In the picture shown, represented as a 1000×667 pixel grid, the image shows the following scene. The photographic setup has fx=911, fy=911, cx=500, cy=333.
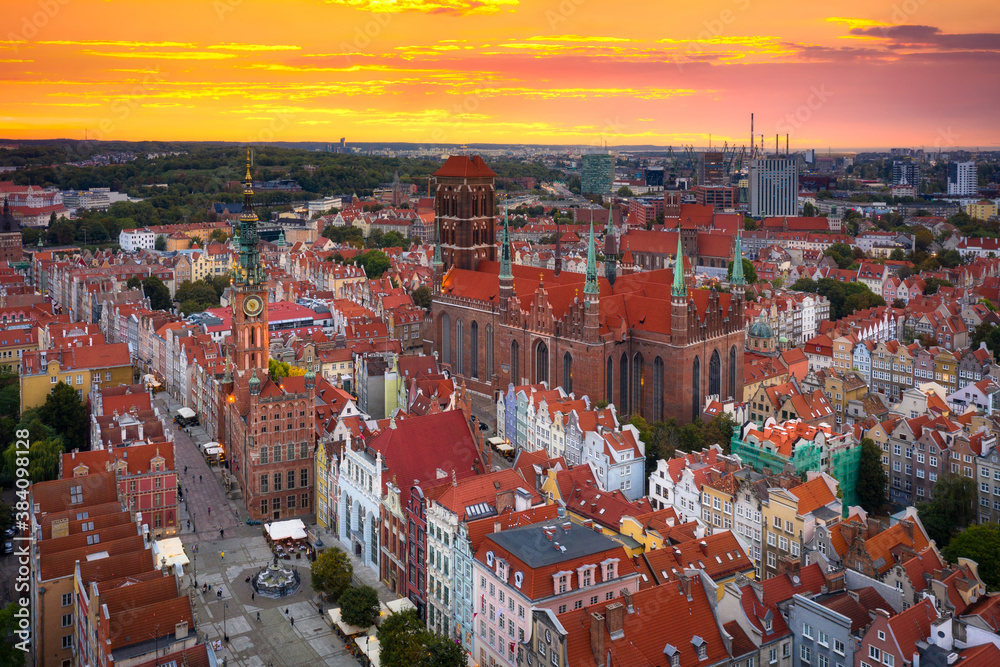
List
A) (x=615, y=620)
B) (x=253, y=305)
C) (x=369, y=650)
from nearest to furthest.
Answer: (x=615, y=620) < (x=369, y=650) < (x=253, y=305)

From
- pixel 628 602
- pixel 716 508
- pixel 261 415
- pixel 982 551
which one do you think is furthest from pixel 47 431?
pixel 982 551

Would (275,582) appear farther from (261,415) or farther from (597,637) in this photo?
(597,637)

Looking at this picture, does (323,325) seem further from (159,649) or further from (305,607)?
(159,649)

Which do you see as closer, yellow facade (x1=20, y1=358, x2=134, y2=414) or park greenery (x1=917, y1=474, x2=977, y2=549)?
park greenery (x1=917, y1=474, x2=977, y2=549)

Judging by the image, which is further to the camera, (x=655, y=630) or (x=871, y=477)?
(x=871, y=477)

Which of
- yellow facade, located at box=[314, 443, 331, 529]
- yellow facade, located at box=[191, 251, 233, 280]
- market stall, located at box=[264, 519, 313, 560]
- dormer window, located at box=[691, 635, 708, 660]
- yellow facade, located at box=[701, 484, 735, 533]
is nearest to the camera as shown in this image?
dormer window, located at box=[691, 635, 708, 660]

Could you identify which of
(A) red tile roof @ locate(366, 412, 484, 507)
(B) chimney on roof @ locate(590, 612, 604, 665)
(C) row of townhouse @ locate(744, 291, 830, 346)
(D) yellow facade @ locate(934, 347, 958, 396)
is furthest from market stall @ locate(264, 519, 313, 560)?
(C) row of townhouse @ locate(744, 291, 830, 346)

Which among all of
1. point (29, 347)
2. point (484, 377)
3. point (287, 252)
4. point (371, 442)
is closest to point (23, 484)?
point (371, 442)

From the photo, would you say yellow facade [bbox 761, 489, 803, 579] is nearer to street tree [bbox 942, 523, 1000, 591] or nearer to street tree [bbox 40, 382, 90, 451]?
street tree [bbox 942, 523, 1000, 591]
